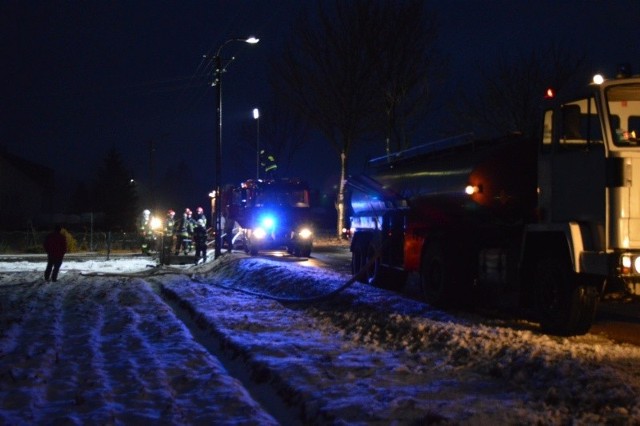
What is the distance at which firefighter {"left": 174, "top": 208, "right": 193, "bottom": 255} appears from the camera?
30.8m

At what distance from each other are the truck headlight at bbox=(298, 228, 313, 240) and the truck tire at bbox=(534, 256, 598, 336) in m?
18.5

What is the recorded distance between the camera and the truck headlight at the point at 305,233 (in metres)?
28.6

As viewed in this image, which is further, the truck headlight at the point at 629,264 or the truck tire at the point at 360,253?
the truck tire at the point at 360,253

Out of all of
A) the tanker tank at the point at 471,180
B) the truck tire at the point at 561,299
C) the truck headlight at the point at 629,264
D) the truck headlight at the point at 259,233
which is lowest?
the truck tire at the point at 561,299

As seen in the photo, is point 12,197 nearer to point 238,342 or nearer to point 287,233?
point 287,233

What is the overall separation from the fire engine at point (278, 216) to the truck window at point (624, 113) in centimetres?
1980

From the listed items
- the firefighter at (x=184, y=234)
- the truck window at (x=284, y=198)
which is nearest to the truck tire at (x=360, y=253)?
the truck window at (x=284, y=198)

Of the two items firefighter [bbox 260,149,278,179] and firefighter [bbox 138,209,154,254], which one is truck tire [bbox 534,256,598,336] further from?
firefighter [bbox 260,149,278,179]

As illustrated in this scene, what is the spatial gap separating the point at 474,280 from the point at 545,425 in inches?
286

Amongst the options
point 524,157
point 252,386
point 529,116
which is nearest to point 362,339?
point 252,386

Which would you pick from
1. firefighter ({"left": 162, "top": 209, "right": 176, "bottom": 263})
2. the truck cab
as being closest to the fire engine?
firefighter ({"left": 162, "top": 209, "right": 176, "bottom": 263})

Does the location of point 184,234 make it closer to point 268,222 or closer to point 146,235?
point 268,222

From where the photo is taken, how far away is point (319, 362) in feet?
28.0

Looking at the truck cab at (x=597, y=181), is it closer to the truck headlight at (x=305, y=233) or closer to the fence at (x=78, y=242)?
the truck headlight at (x=305, y=233)
